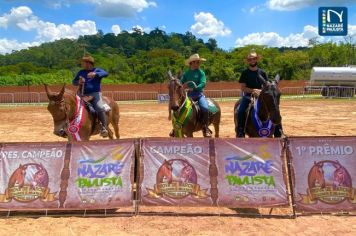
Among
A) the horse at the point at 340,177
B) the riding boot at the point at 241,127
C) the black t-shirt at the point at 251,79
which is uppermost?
the black t-shirt at the point at 251,79

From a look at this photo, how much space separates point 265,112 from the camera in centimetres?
929

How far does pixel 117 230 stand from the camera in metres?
6.92

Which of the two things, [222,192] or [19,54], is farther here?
[19,54]

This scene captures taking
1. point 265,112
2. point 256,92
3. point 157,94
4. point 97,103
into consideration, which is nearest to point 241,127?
point 265,112

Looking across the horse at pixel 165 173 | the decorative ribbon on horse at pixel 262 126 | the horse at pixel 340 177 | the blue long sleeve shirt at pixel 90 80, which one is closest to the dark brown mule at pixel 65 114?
the blue long sleeve shirt at pixel 90 80

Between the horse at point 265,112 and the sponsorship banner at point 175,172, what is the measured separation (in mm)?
1720

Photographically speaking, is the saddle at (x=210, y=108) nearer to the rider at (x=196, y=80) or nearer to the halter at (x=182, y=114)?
the rider at (x=196, y=80)

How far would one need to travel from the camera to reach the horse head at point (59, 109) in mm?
8516

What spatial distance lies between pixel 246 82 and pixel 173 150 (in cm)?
285

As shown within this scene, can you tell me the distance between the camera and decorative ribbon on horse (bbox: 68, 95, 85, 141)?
938 cm

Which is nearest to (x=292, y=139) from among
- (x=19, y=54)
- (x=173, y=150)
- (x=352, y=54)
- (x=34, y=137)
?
(x=173, y=150)

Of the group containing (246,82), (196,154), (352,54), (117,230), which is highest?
(352,54)

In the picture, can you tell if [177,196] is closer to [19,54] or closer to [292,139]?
[292,139]

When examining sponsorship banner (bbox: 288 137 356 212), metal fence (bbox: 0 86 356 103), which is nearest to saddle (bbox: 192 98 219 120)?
sponsorship banner (bbox: 288 137 356 212)
